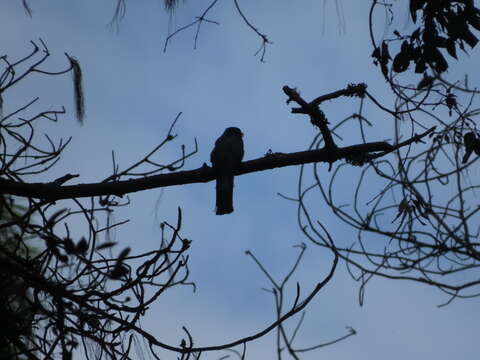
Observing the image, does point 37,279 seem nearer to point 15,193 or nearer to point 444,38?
point 15,193

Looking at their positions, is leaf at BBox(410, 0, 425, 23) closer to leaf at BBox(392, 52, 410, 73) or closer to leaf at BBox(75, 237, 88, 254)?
leaf at BBox(392, 52, 410, 73)

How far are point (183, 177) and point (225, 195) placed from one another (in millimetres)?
1942

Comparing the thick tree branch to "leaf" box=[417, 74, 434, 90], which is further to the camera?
"leaf" box=[417, 74, 434, 90]

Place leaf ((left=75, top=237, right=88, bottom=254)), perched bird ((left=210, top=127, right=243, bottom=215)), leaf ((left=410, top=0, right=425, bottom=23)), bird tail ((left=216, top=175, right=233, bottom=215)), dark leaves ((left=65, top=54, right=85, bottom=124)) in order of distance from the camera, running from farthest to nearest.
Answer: bird tail ((left=216, top=175, right=233, bottom=215)) < perched bird ((left=210, top=127, right=243, bottom=215)) < leaf ((left=410, top=0, right=425, bottom=23)) < dark leaves ((left=65, top=54, right=85, bottom=124)) < leaf ((left=75, top=237, right=88, bottom=254))

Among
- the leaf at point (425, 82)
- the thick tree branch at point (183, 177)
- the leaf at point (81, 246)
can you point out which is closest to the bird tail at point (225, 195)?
the thick tree branch at point (183, 177)

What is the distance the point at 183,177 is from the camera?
4.00m

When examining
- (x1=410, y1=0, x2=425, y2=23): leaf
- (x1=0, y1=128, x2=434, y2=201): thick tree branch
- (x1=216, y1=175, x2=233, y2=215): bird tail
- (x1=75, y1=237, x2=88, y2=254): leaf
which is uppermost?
(x1=216, y1=175, x2=233, y2=215): bird tail

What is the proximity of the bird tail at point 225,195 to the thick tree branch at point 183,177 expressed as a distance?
157cm

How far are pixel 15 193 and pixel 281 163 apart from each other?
1492 mm

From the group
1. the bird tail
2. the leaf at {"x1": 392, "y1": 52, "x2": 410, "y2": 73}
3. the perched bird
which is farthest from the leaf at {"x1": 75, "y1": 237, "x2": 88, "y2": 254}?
the bird tail

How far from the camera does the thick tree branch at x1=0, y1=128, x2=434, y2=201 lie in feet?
11.5

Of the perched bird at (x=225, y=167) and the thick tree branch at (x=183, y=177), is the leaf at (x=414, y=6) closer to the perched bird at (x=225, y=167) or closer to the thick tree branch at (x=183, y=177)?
the thick tree branch at (x=183, y=177)

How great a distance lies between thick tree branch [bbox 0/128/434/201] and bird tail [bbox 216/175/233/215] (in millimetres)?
1567

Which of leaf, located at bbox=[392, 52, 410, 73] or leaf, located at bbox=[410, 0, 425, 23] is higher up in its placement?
leaf, located at bbox=[410, 0, 425, 23]
